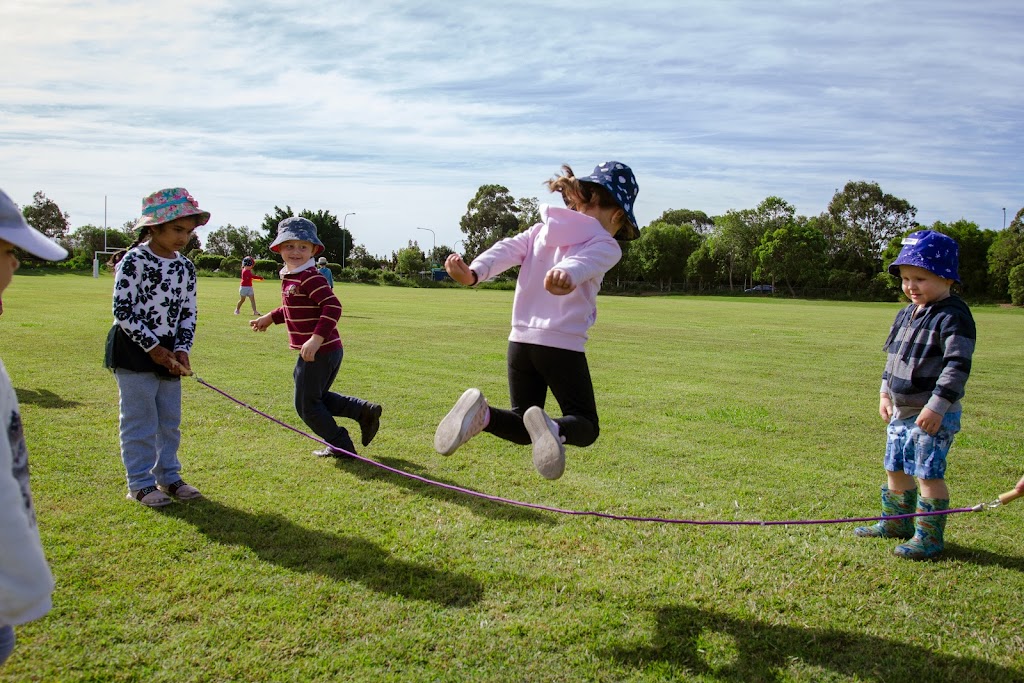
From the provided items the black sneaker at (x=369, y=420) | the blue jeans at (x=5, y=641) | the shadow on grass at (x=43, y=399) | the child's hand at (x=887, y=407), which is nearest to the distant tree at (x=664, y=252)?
the shadow on grass at (x=43, y=399)

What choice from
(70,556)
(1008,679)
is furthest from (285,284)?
(1008,679)

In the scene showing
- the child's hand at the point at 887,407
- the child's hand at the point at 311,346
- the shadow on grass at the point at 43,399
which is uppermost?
the child's hand at the point at 311,346

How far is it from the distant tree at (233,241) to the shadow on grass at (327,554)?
108 meters

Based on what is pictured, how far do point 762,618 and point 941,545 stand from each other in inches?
65.4

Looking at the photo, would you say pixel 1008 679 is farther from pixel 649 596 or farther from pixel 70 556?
pixel 70 556

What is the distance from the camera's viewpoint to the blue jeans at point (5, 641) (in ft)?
6.49

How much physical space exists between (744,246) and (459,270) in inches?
3976

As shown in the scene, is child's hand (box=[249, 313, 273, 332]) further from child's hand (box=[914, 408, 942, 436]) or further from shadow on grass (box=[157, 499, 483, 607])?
child's hand (box=[914, 408, 942, 436])

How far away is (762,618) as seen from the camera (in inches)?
146

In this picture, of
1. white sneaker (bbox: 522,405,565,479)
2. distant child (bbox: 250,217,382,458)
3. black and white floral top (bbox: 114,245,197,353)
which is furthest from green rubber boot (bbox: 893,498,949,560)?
black and white floral top (bbox: 114,245,197,353)

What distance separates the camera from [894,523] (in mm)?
4996

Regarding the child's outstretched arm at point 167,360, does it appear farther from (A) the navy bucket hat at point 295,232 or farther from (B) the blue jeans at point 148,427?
(A) the navy bucket hat at point 295,232

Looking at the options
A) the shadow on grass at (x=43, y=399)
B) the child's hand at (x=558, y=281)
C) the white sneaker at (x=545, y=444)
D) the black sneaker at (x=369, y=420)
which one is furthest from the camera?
the shadow on grass at (x=43, y=399)

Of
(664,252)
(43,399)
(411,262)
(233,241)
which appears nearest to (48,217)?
(233,241)
